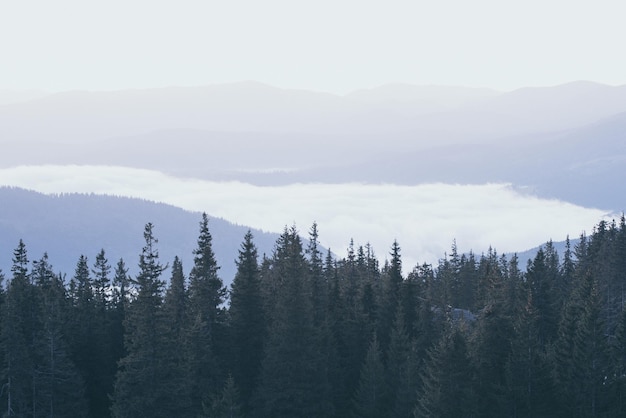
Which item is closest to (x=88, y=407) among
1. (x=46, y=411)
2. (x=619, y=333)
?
(x=46, y=411)

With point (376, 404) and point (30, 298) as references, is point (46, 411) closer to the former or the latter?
point (30, 298)

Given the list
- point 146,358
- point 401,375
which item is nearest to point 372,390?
point 401,375

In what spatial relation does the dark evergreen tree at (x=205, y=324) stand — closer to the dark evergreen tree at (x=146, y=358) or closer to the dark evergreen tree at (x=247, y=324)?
the dark evergreen tree at (x=247, y=324)

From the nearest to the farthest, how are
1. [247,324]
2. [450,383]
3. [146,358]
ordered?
[146,358] < [450,383] < [247,324]

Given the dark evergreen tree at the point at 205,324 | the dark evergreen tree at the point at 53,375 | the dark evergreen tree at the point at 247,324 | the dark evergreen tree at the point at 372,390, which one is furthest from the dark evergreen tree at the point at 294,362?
the dark evergreen tree at the point at 53,375

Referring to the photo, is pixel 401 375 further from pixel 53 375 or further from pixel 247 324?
pixel 53 375

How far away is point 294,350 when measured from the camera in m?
51.2

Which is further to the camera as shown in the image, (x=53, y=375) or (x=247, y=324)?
(x=247, y=324)

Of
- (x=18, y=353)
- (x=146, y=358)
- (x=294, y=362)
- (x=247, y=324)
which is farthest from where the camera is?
(x=247, y=324)

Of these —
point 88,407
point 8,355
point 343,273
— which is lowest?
point 88,407

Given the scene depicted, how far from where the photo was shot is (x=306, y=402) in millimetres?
51156

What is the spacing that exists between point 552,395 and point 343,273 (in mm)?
41181

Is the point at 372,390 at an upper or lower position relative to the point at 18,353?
lower

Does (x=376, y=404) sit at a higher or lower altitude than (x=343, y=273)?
lower
